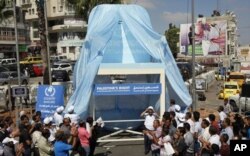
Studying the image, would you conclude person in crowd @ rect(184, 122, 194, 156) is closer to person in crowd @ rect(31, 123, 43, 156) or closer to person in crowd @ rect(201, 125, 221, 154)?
person in crowd @ rect(201, 125, 221, 154)

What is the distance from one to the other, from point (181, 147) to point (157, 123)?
1.51m

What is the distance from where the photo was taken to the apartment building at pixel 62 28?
77125 millimetres

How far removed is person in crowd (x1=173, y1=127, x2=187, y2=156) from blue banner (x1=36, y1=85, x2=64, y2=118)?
7.76 metres

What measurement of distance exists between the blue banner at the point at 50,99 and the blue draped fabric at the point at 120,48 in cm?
70

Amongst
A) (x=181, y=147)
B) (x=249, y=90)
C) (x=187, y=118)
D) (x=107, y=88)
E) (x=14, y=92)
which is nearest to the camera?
(x=181, y=147)

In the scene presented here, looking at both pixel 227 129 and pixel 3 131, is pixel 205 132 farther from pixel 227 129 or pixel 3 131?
pixel 3 131

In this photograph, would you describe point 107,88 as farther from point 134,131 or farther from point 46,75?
point 46,75

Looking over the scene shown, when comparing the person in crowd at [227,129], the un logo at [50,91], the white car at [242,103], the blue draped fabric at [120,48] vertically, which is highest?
the blue draped fabric at [120,48]

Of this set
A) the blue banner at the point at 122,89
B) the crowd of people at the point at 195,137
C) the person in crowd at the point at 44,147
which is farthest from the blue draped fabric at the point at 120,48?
the person in crowd at the point at 44,147

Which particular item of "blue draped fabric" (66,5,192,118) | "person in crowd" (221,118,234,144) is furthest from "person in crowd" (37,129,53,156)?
Answer: "blue draped fabric" (66,5,192,118)

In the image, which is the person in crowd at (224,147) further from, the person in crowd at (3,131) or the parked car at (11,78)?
the parked car at (11,78)

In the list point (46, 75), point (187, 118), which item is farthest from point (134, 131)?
point (46, 75)

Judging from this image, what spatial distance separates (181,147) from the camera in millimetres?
10352

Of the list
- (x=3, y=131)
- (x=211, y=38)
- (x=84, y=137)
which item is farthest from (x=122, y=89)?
(x=211, y=38)
